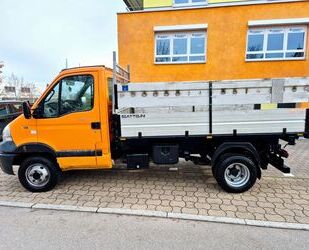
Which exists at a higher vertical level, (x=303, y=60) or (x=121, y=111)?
(x=303, y=60)

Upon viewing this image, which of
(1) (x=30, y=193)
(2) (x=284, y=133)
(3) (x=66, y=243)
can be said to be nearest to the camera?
(3) (x=66, y=243)

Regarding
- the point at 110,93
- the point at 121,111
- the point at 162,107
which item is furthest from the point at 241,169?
the point at 110,93

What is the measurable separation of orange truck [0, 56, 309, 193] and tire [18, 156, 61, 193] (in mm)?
18

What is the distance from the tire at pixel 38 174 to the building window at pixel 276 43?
988cm

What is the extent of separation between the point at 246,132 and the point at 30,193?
4.28m

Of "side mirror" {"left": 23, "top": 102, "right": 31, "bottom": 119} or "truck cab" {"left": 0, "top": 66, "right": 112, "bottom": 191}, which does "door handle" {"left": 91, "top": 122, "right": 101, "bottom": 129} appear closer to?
"truck cab" {"left": 0, "top": 66, "right": 112, "bottom": 191}

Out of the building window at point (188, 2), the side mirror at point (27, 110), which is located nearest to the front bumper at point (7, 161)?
the side mirror at point (27, 110)

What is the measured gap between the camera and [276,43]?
35.1ft

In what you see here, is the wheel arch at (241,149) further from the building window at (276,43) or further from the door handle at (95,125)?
the building window at (276,43)

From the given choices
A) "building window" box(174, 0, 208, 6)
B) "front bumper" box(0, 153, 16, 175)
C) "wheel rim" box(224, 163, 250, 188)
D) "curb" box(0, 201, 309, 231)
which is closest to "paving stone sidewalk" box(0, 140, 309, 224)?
"curb" box(0, 201, 309, 231)

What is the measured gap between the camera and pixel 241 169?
14.2 feet

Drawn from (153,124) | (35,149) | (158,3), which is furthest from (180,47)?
(35,149)

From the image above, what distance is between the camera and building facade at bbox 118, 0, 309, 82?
34.2 feet

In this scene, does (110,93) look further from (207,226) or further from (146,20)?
(146,20)
